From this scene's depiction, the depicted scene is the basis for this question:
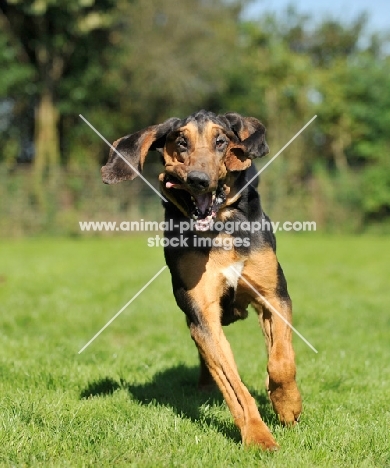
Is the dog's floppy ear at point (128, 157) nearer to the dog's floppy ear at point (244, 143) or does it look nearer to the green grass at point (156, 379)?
the dog's floppy ear at point (244, 143)

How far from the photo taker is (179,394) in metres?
4.88

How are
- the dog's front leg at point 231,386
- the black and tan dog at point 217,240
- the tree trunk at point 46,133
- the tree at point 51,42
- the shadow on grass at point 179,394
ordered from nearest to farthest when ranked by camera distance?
1. the dog's front leg at point 231,386
2. the black and tan dog at point 217,240
3. the shadow on grass at point 179,394
4. the tree at point 51,42
5. the tree trunk at point 46,133

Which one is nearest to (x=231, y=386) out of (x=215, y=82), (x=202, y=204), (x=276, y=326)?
(x=276, y=326)

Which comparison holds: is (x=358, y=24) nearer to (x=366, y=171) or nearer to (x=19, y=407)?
(x=366, y=171)

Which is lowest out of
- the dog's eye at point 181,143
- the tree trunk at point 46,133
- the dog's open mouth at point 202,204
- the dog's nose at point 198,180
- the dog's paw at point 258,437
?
the tree trunk at point 46,133

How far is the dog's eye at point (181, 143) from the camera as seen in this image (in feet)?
13.3

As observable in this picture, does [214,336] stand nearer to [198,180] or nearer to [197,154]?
[198,180]

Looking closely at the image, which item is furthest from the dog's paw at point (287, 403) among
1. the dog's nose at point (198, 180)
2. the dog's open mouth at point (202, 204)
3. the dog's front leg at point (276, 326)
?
→ the dog's nose at point (198, 180)

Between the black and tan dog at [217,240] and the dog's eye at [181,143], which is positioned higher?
the dog's eye at [181,143]

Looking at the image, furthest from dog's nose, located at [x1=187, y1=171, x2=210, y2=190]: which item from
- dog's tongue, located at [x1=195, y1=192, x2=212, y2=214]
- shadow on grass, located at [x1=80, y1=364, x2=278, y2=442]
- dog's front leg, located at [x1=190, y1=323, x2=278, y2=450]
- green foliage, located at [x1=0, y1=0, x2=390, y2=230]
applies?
green foliage, located at [x1=0, y1=0, x2=390, y2=230]

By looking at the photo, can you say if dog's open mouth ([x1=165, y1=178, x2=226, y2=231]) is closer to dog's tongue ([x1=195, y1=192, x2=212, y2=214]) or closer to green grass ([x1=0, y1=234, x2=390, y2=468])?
dog's tongue ([x1=195, y1=192, x2=212, y2=214])

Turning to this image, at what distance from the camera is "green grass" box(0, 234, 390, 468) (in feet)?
11.4

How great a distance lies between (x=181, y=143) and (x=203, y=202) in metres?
0.41

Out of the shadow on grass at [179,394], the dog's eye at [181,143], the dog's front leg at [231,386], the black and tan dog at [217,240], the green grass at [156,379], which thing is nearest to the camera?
the green grass at [156,379]
